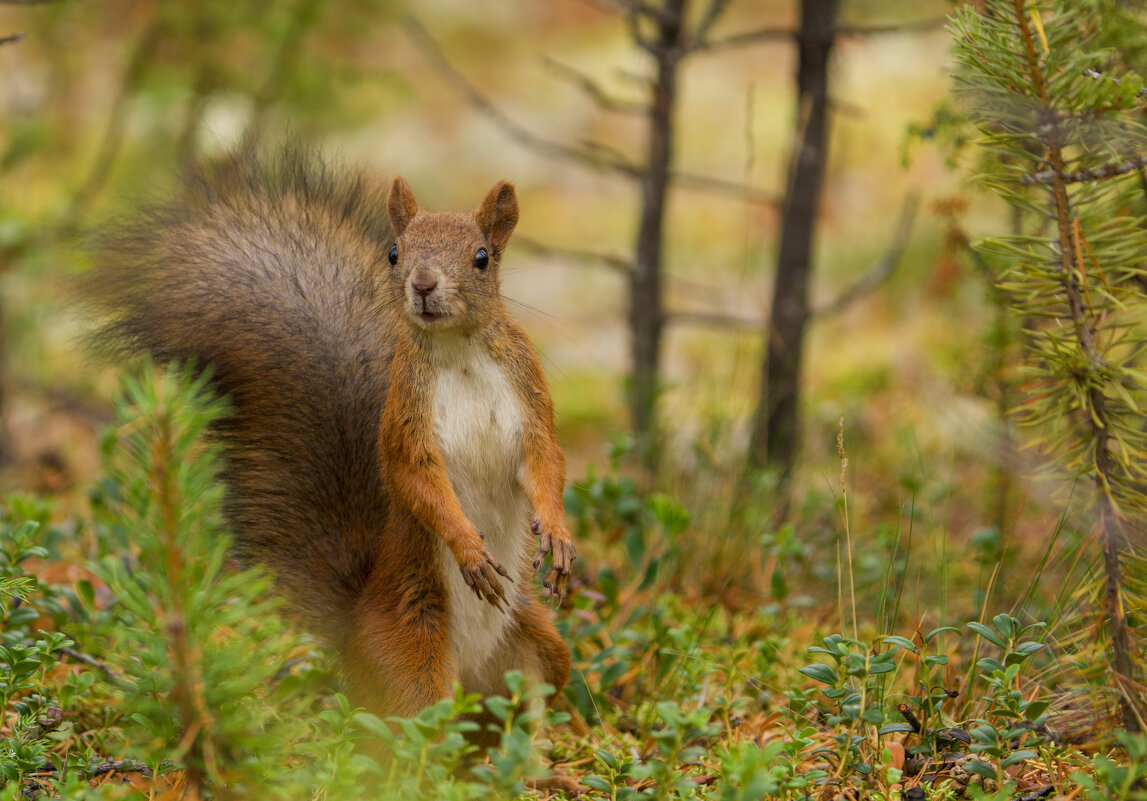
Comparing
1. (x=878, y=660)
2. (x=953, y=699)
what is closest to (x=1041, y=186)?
(x=878, y=660)

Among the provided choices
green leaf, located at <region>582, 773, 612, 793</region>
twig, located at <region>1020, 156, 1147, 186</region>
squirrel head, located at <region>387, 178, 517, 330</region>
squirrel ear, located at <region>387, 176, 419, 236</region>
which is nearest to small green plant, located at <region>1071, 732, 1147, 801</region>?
green leaf, located at <region>582, 773, 612, 793</region>

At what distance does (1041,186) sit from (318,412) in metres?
1.38

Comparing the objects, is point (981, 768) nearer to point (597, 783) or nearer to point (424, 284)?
point (597, 783)

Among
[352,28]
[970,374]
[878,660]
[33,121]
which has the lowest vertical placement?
[878,660]

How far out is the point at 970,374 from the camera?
342cm

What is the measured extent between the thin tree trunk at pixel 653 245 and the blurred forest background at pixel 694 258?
11 mm

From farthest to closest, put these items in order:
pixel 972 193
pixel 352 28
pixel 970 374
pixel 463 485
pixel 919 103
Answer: pixel 919 103, pixel 972 193, pixel 352 28, pixel 970 374, pixel 463 485

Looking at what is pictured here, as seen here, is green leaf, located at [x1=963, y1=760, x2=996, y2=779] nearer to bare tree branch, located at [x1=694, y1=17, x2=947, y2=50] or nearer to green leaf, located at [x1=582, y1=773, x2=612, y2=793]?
green leaf, located at [x1=582, y1=773, x2=612, y2=793]

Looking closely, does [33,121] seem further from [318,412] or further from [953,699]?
[953,699]

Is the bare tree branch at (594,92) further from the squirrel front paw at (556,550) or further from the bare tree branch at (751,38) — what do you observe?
the squirrel front paw at (556,550)

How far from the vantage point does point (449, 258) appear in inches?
73.1

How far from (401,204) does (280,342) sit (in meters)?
0.39

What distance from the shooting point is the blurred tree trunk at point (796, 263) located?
3.08 meters

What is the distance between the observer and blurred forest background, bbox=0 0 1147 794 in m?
2.77
